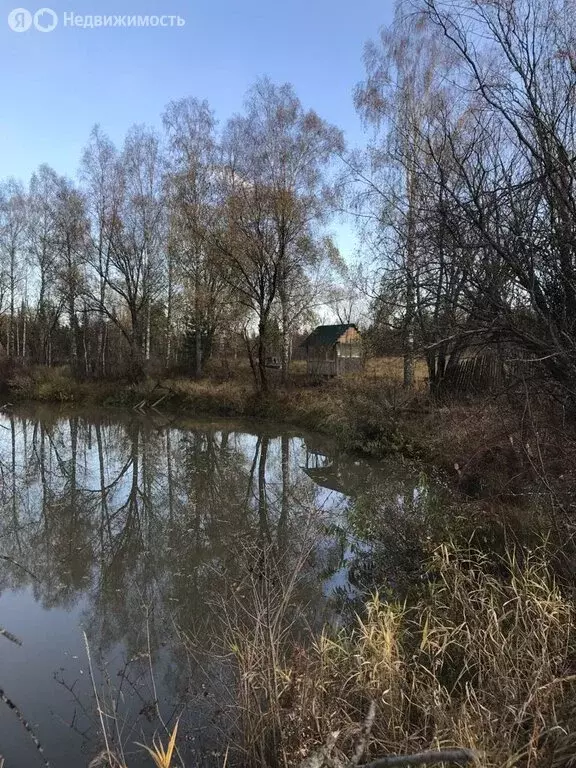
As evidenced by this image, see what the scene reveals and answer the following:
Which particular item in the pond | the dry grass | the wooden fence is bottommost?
the pond

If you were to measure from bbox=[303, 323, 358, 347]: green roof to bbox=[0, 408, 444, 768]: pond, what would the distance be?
51.3 feet

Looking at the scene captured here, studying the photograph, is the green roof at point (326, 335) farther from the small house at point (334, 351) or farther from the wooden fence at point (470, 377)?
the wooden fence at point (470, 377)

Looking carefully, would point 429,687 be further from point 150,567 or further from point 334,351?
point 334,351

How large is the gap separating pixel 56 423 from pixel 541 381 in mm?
20525

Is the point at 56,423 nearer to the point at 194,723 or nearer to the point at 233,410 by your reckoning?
the point at 233,410

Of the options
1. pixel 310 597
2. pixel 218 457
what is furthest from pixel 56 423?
pixel 310 597

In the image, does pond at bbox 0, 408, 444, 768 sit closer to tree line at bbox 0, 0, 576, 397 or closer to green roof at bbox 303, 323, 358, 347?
tree line at bbox 0, 0, 576, 397

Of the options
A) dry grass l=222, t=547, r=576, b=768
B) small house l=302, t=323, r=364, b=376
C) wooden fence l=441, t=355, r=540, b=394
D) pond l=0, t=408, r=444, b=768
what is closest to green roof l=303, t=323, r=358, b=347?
small house l=302, t=323, r=364, b=376

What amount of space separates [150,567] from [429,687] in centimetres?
447

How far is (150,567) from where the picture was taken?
6918mm

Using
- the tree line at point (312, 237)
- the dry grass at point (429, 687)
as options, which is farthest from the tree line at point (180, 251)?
the dry grass at point (429, 687)

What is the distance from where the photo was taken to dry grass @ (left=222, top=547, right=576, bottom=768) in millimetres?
2664

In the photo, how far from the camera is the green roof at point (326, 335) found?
2985cm

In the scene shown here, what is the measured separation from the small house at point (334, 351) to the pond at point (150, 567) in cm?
1096
